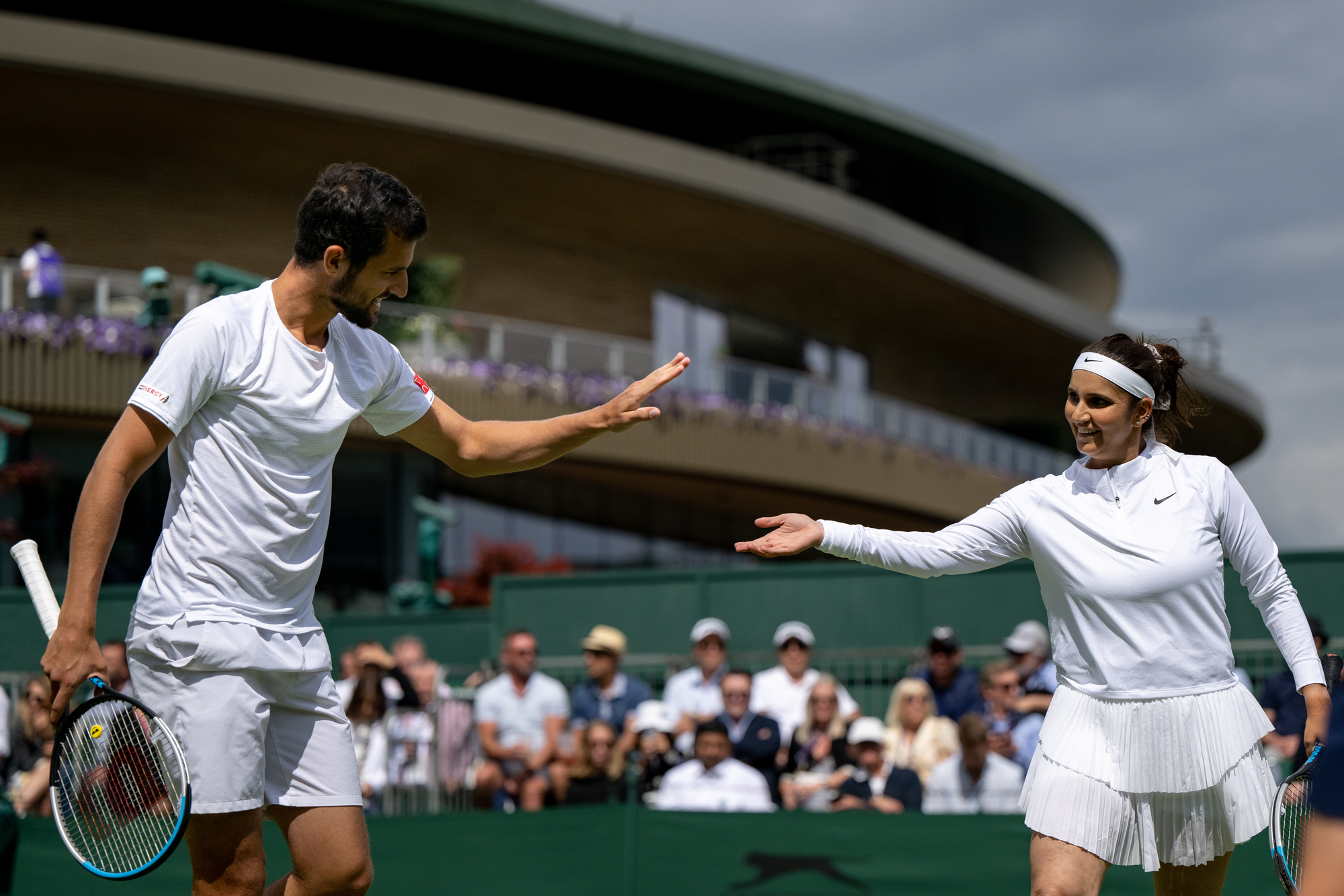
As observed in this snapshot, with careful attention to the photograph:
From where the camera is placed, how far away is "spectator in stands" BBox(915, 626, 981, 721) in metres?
11.0

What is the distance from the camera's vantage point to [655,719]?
11.0m

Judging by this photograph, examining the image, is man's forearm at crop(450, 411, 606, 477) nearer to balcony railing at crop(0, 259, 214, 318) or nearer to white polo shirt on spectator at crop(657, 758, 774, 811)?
white polo shirt on spectator at crop(657, 758, 774, 811)

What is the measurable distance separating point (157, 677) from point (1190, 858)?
9.66 ft

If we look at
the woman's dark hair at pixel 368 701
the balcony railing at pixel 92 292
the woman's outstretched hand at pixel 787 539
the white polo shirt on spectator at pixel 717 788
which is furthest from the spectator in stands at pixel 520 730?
the balcony railing at pixel 92 292

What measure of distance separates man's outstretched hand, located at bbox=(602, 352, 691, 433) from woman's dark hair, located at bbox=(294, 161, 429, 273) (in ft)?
2.76

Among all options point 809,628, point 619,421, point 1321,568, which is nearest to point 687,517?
point 809,628

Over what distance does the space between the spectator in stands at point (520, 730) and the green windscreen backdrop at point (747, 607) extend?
302 centimetres

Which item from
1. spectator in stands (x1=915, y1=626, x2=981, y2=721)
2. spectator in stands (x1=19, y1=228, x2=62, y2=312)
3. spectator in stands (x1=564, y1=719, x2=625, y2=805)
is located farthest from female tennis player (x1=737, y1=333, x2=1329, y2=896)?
spectator in stands (x1=19, y1=228, x2=62, y2=312)

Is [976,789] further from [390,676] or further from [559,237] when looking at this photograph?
[559,237]

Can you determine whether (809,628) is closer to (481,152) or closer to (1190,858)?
(1190,858)

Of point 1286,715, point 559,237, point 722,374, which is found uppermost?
point 559,237

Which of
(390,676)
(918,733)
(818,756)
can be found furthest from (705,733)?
(390,676)

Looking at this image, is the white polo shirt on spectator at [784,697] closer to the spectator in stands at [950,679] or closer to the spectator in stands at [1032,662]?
the spectator in stands at [950,679]

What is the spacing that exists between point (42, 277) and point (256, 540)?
19.2 metres
